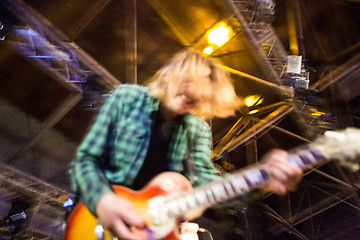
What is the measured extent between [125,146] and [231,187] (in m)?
0.72

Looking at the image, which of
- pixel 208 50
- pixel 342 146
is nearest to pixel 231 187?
pixel 342 146

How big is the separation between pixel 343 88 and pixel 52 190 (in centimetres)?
539

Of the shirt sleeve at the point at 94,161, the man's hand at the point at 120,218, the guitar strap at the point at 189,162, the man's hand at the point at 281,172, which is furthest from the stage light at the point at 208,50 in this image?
the man's hand at the point at 120,218

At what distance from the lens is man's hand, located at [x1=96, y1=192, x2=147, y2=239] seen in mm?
1445

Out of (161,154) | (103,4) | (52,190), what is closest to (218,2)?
(103,4)

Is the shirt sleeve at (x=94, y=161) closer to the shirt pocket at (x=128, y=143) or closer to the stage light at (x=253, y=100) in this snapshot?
the shirt pocket at (x=128, y=143)

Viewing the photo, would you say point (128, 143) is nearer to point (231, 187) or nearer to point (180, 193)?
point (180, 193)

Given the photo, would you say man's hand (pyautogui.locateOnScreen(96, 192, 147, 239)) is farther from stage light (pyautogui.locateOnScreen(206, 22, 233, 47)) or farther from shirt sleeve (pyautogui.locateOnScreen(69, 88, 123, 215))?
stage light (pyautogui.locateOnScreen(206, 22, 233, 47))

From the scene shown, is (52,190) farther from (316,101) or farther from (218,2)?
(316,101)

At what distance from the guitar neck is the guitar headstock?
0.04 metres

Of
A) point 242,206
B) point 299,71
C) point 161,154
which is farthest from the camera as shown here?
point 242,206

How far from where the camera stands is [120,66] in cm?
461

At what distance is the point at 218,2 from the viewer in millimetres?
3730

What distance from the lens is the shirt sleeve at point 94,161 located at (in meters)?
1.55
